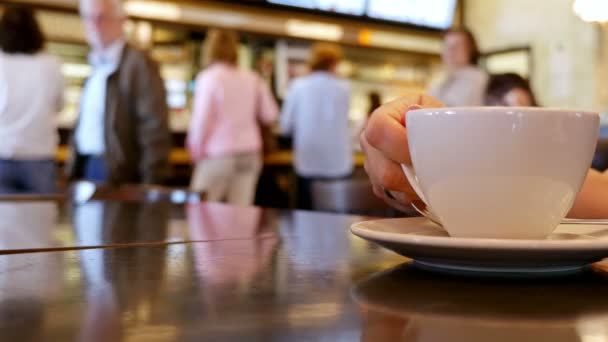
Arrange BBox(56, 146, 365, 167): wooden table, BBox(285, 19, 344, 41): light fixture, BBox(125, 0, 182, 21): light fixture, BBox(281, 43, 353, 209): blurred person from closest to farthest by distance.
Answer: BBox(56, 146, 365, 167): wooden table
BBox(281, 43, 353, 209): blurred person
BBox(125, 0, 182, 21): light fixture
BBox(285, 19, 344, 41): light fixture

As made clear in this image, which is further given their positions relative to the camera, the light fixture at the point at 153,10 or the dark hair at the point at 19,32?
the light fixture at the point at 153,10

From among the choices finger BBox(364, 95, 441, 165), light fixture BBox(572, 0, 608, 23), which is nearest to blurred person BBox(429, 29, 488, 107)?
light fixture BBox(572, 0, 608, 23)

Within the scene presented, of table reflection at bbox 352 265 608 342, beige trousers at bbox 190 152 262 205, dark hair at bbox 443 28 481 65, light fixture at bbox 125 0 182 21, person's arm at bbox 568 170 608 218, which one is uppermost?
light fixture at bbox 125 0 182 21

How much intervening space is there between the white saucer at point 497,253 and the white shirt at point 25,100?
2.33 meters

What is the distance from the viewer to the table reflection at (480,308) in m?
0.27

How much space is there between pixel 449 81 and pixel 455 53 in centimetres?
14

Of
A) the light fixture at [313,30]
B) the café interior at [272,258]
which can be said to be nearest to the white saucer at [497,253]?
the café interior at [272,258]

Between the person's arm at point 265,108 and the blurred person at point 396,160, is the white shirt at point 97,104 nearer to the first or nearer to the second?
the person's arm at point 265,108

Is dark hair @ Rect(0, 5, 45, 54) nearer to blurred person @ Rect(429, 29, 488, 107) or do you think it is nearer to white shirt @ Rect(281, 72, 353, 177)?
white shirt @ Rect(281, 72, 353, 177)

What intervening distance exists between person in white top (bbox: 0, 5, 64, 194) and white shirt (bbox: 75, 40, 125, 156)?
135 mm

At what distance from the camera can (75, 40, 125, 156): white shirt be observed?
2.48m

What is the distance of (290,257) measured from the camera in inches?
19.9

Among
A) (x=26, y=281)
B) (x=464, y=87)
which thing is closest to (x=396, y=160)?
(x=26, y=281)

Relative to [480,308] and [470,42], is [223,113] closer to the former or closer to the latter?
[470,42]
